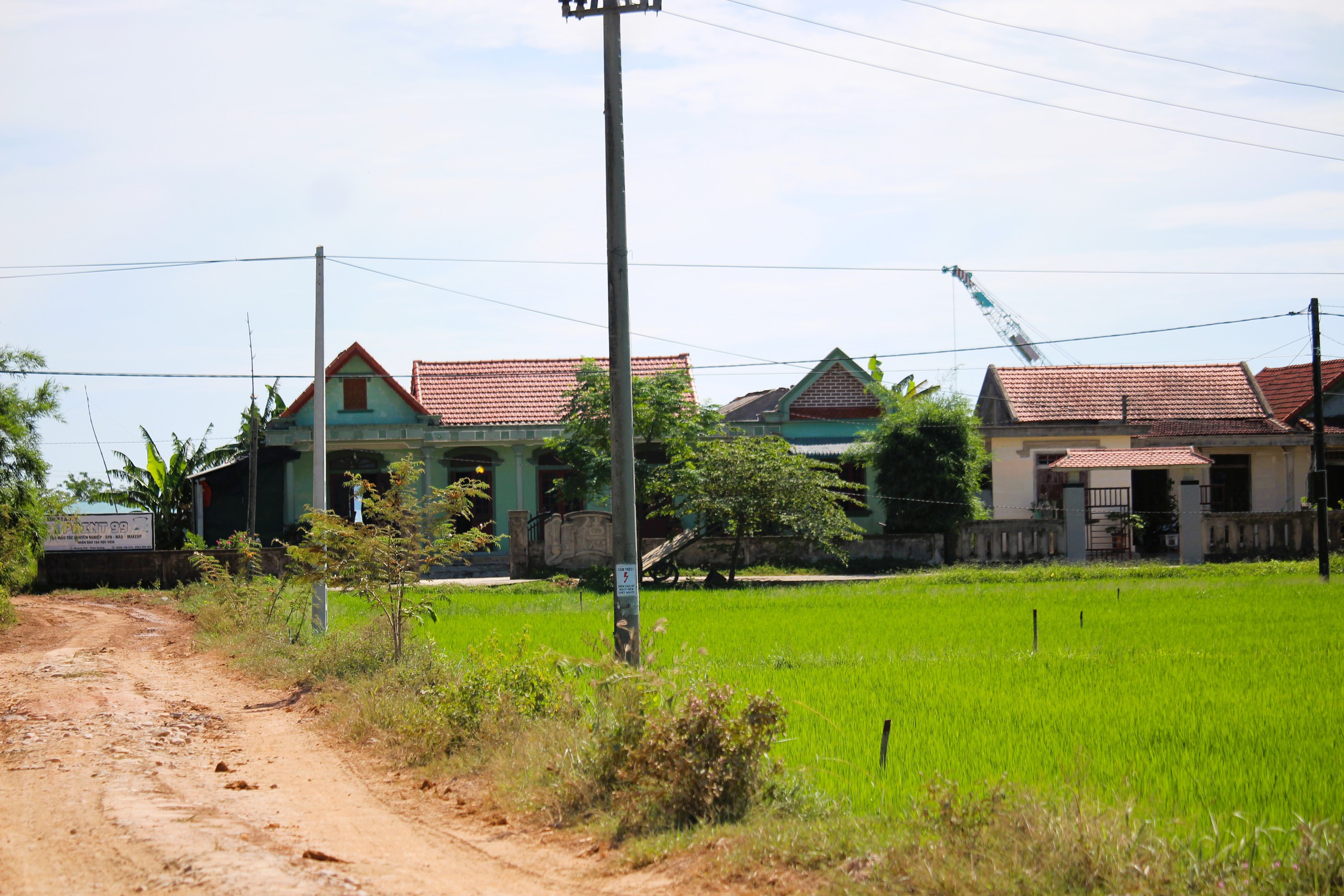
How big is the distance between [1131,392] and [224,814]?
3580cm

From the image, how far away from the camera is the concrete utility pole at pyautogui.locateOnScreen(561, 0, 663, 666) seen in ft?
35.5

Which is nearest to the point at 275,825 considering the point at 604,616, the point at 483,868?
the point at 483,868

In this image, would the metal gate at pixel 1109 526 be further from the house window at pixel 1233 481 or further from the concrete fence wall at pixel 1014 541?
the house window at pixel 1233 481

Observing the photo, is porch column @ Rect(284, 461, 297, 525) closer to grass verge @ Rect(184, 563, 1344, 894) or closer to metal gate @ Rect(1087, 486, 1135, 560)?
metal gate @ Rect(1087, 486, 1135, 560)

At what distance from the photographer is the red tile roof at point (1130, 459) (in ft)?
102

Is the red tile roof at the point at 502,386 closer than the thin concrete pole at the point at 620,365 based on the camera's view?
No

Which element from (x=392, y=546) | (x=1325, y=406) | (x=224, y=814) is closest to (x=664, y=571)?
(x=392, y=546)

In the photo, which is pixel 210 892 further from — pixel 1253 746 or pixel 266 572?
pixel 266 572

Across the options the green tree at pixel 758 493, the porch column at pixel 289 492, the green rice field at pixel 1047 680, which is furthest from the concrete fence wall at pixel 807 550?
the porch column at pixel 289 492

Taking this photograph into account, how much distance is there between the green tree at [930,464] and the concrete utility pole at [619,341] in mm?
21679

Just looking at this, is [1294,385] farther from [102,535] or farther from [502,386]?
[102,535]

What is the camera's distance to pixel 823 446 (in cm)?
3559

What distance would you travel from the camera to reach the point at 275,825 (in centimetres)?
760

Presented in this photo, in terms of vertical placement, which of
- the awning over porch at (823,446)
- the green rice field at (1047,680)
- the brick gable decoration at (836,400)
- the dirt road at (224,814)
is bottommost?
the dirt road at (224,814)
